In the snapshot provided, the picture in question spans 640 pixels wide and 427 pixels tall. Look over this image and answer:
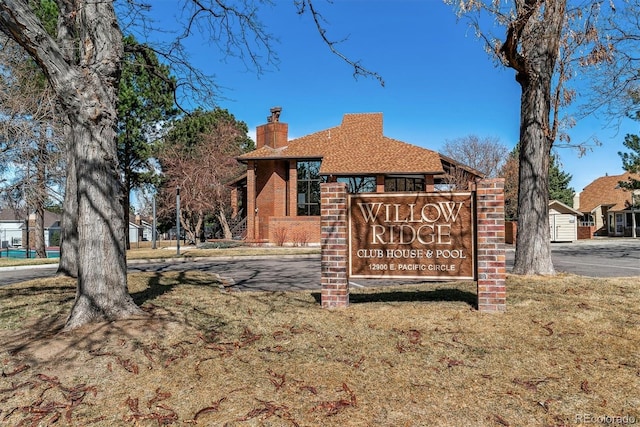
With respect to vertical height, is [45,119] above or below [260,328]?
above

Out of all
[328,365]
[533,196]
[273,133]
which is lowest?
[328,365]

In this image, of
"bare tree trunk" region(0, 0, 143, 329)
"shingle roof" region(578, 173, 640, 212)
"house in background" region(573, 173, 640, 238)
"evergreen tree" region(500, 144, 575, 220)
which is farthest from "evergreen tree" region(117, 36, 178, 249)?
"shingle roof" region(578, 173, 640, 212)

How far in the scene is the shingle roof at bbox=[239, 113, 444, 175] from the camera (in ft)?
81.2

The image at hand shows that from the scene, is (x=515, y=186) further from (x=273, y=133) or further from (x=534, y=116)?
(x=534, y=116)

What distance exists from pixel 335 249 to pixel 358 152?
21325 millimetres

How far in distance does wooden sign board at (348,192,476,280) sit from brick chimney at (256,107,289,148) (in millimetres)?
23051

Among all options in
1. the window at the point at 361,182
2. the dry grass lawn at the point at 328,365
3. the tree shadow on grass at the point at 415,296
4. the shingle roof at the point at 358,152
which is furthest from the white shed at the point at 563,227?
→ the tree shadow on grass at the point at 415,296

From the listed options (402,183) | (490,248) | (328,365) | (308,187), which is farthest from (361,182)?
(328,365)

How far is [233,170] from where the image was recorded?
35375mm

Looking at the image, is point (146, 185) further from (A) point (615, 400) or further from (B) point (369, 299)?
(A) point (615, 400)

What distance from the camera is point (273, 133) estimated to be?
1113 inches

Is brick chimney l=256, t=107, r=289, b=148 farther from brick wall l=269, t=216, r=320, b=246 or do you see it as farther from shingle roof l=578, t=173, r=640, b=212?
shingle roof l=578, t=173, r=640, b=212

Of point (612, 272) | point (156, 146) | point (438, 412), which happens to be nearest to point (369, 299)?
point (438, 412)

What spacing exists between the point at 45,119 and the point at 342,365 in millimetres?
13861
